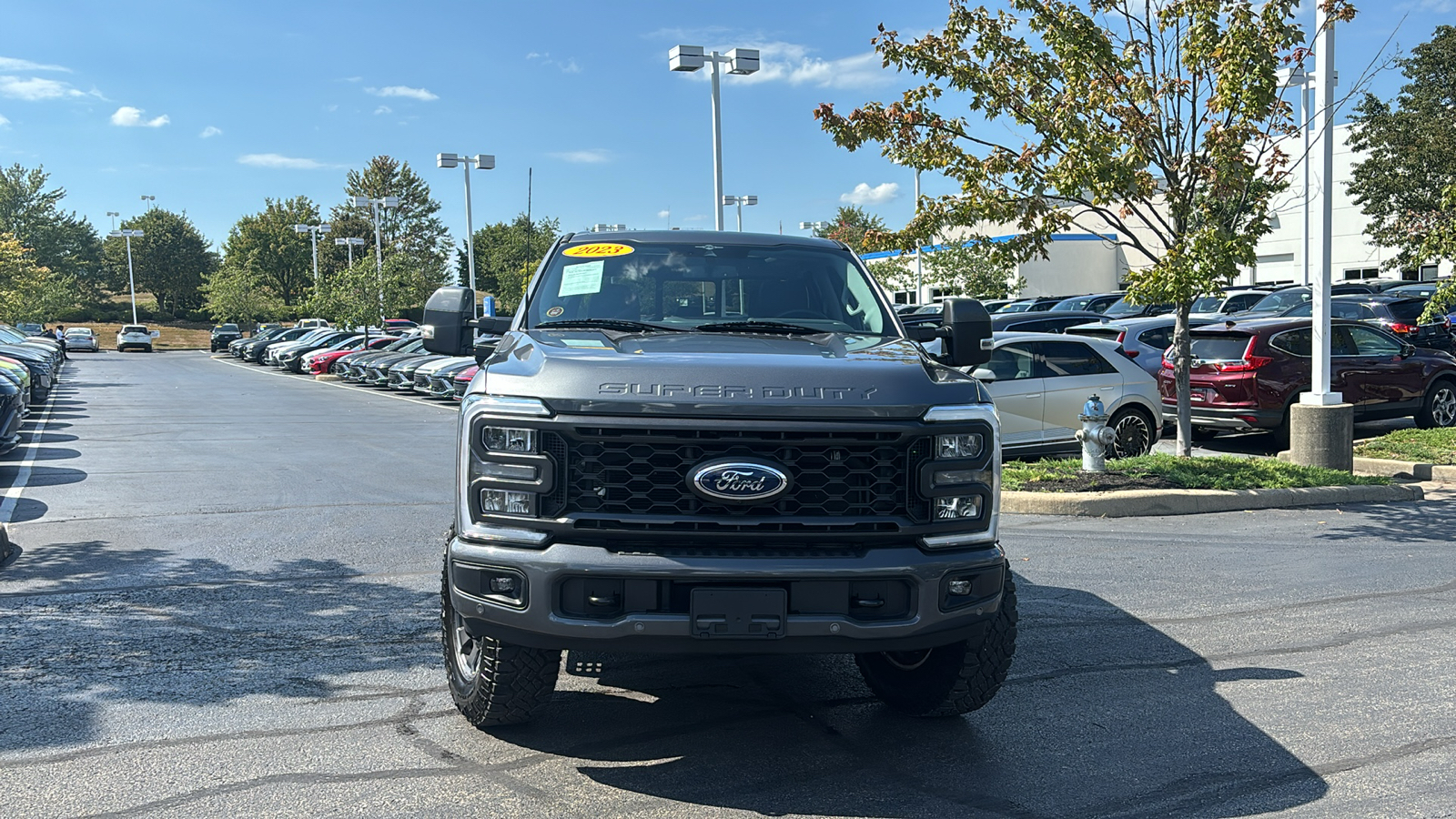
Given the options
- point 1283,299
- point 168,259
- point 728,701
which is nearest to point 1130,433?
point 728,701

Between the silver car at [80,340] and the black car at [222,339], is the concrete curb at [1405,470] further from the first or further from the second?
the silver car at [80,340]

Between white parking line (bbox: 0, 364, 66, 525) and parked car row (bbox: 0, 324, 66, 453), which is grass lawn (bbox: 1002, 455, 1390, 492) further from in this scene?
parked car row (bbox: 0, 324, 66, 453)

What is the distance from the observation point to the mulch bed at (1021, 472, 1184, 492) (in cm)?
1099

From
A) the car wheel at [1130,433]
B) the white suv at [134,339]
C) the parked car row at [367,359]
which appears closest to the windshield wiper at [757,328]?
the car wheel at [1130,433]

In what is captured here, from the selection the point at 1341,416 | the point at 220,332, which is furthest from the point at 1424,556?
the point at 220,332

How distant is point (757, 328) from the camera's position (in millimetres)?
5445

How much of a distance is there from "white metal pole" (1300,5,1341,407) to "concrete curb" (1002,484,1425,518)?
1.64 metres

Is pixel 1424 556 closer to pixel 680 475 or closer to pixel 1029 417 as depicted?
pixel 1029 417

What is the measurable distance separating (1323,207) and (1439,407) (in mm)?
5418

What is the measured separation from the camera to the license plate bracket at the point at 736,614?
4094mm

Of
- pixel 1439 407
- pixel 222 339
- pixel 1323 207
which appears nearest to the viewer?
pixel 1323 207

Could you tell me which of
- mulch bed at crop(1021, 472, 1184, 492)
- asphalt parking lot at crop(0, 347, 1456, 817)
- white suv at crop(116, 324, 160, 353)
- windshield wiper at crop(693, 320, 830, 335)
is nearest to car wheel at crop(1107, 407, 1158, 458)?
mulch bed at crop(1021, 472, 1184, 492)

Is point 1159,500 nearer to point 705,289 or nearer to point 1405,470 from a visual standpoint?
point 1405,470

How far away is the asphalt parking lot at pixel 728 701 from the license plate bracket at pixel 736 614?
591 mm
